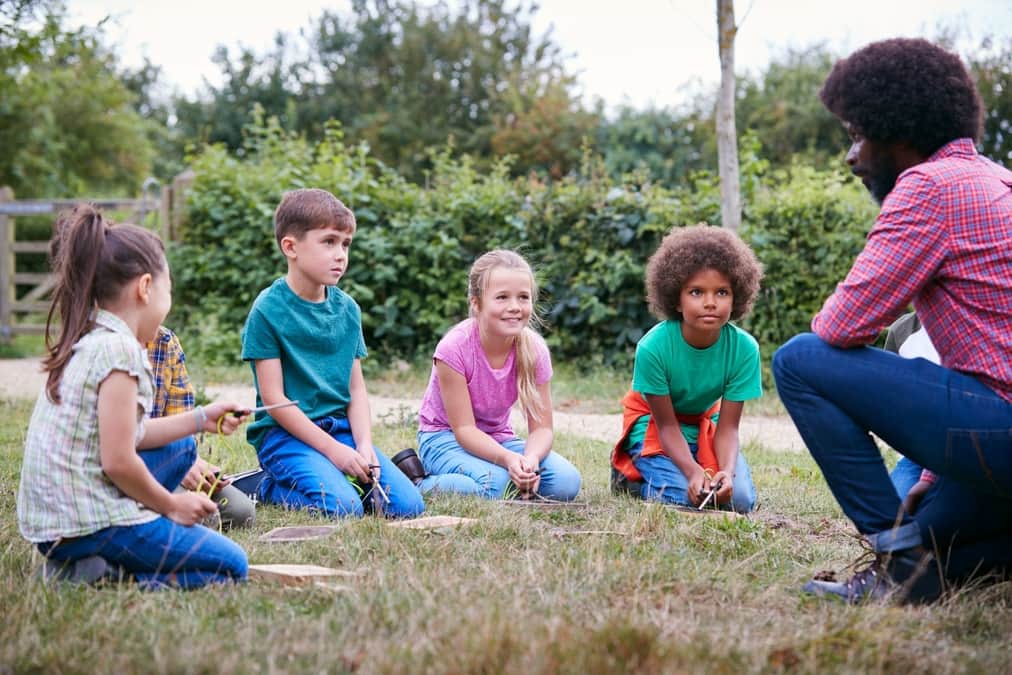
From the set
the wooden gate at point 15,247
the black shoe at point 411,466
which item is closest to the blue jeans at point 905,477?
the black shoe at point 411,466

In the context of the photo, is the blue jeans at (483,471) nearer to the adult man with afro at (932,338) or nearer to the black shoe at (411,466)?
the black shoe at (411,466)

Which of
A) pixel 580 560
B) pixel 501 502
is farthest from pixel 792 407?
pixel 501 502

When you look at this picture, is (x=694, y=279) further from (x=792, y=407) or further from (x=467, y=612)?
(x=467, y=612)

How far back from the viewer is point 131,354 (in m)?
2.57

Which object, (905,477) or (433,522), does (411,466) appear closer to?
(433,522)

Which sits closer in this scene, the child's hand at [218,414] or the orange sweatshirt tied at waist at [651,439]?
the child's hand at [218,414]

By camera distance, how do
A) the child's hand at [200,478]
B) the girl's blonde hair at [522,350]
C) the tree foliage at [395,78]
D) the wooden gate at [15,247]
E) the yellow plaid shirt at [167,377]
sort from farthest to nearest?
the tree foliage at [395,78]
the wooden gate at [15,247]
the girl's blonde hair at [522,350]
the yellow plaid shirt at [167,377]
the child's hand at [200,478]

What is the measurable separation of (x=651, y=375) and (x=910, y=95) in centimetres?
172

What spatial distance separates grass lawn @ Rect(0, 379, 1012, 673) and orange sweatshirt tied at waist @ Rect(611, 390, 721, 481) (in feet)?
2.44

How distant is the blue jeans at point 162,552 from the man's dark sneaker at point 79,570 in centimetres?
2

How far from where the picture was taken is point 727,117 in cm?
771

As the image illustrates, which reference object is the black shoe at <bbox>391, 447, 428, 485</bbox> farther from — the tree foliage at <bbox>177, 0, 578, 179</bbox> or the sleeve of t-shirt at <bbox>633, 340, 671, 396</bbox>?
the tree foliage at <bbox>177, 0, 578, 179</bbox>

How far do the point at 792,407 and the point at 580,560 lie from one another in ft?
2.54

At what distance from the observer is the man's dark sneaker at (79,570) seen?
8.64 ft
